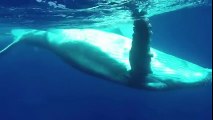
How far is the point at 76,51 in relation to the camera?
8922 millimetres

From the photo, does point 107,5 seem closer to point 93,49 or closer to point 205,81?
point 93,49

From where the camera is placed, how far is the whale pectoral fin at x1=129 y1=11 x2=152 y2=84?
22.2 feet

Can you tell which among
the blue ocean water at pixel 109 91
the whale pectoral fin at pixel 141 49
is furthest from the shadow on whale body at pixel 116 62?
the blue ocean water at pixel 109 91

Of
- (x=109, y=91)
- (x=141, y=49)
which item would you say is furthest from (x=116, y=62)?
(x=109, y=91)

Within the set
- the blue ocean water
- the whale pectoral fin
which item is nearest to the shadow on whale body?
the whale pectoral fin

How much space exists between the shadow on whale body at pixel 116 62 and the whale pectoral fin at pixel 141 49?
0.40 metres

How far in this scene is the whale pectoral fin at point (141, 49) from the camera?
6754 millimetres

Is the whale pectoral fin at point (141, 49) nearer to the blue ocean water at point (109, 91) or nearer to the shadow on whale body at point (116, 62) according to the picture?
the shadow on whale body at point (116, 62)

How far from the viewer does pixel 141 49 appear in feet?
22.6

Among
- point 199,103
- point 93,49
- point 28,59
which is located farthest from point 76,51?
point 28,59

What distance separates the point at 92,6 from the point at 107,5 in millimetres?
494

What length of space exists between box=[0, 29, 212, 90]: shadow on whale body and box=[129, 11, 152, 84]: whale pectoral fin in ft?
1.30

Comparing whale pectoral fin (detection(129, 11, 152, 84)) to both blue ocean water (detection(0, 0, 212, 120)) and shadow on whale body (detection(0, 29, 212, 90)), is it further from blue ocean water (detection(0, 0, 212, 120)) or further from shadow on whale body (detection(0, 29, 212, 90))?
blue ocean water (detection(0, 0, 212, 120))

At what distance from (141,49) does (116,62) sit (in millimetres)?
1123
